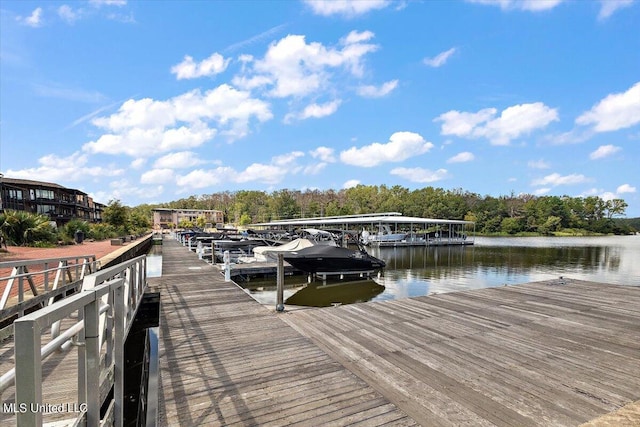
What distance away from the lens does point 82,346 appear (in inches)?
72.7

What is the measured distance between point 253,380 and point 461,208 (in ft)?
Result: 244

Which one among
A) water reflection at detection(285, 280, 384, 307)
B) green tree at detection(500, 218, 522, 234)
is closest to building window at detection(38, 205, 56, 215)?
water reflection at detection(285, 280, 384, 307)

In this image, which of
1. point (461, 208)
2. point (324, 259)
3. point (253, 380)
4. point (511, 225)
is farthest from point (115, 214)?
point (511, 225)

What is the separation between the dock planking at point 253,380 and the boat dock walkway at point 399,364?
0.6 inches

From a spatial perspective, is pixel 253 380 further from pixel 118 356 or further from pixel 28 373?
pixel 28 373

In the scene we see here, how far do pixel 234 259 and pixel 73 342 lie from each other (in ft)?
53.7

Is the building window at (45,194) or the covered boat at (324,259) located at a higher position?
the building window at (45,194)

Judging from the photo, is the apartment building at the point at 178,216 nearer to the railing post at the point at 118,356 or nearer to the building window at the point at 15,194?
the building window at the point at 15,194

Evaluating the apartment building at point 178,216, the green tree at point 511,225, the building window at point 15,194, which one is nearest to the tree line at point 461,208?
the green tree at point 511,225

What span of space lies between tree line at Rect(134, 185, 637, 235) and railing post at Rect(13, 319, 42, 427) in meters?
70.6

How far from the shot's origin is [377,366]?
4070 millimetres

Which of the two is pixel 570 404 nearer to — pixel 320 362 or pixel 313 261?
pixel 320 362

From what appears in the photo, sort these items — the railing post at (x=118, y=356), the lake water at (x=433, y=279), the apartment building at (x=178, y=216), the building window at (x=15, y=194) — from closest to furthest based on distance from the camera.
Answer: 1. the railing post at (x=118, y=356)
2. the lake water at (x=433, y=279)
3. the building window at (x=15, y=194)
4. the apartment building at (x=178, y=216)

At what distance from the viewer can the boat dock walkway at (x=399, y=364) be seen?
3.10 meters
